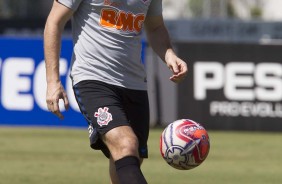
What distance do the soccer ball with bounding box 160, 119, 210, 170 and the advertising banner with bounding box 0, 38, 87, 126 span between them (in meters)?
10.7

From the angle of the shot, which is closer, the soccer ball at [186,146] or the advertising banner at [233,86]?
the soccer ball at [186,146]

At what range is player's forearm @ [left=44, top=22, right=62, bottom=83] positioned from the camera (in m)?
6.93

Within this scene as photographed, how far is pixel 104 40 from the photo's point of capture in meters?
7.21

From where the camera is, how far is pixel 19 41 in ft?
60.7

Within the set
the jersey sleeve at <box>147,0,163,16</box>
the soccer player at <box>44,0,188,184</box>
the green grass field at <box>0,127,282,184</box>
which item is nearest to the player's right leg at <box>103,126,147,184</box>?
the soccer player at <box>44,0,188,184</box>

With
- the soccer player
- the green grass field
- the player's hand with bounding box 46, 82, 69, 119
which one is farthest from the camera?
the green grass field

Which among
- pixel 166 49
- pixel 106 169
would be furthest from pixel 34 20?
pixel 166 49

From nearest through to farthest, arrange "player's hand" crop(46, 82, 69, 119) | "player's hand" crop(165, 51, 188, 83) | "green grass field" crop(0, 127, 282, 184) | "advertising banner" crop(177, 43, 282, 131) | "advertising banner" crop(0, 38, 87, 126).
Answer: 1. "player's hand" crop(46, 82, 69, 119)
2. "player's hand" crop(165, 51, 188, 83)
3. "green grass field" crop(0, 127, 282, 184)
4. "advertising banner" crop(177, 43, 282, 131)
5. "advertising banner" crop(0, 38, 87, 126)

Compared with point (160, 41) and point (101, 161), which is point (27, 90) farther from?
point (160, 41)

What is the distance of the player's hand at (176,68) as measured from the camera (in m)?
7.39

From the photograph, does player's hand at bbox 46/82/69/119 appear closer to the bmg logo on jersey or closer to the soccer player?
the soccer player

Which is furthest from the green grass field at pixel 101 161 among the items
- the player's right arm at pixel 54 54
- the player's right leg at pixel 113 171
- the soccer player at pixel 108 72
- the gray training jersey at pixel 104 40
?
the player's right arm at pixel 54 54

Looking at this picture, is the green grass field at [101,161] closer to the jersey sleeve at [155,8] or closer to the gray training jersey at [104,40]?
the jersey sleeve at [155,8]

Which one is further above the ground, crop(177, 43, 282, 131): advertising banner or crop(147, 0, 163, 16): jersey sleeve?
crop(147, 0, 163, 16): jersey sleeve
